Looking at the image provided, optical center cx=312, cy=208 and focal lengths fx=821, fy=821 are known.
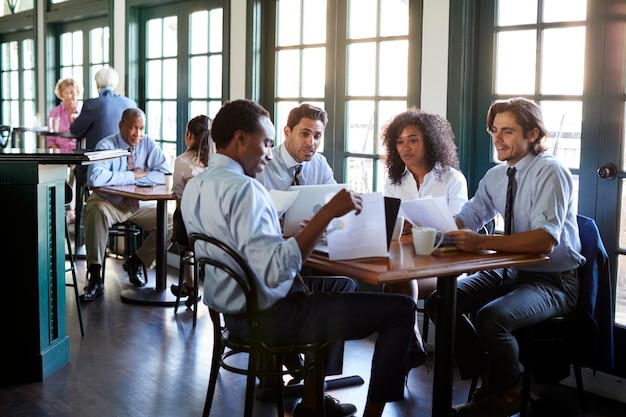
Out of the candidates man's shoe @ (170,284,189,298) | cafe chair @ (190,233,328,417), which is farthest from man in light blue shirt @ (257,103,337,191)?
man's shoe @ (170,284,189,298)

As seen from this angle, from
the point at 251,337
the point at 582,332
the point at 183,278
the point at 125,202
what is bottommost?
the point at 183,278

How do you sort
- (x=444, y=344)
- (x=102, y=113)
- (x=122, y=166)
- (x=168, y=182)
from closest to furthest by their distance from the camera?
1. (x=444, y=344)
2. (x=168, y=182)
3. (x=122, y=166)
4. (x=102, y=113)

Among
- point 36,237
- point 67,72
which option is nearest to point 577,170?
point 36,237

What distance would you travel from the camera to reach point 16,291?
3.75m

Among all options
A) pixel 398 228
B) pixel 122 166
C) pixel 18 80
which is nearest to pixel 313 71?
pixel 122 166

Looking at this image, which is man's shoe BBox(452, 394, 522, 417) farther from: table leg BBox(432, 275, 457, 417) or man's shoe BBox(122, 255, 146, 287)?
man's shoe BBox(122, 255, 146, 287)

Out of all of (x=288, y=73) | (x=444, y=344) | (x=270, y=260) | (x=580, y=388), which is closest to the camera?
(x=270, y=260)

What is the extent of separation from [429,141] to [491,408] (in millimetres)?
1289

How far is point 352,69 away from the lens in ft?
16.2

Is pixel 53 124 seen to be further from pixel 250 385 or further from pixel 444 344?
pixel 444 344

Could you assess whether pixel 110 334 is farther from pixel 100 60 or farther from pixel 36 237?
pixel 100 60

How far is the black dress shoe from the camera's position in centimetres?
539

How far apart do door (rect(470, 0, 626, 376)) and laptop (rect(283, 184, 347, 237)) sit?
131 cm

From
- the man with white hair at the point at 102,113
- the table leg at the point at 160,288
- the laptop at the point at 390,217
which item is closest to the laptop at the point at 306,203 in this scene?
the laptop at the point at 390,217
